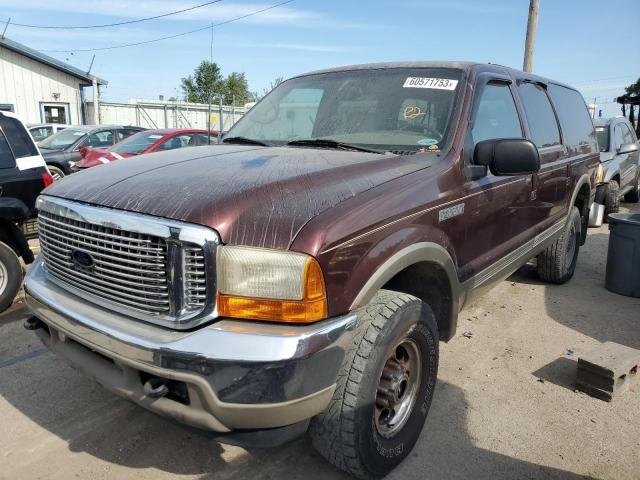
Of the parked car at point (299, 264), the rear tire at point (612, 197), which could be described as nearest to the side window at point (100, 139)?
the parked car at point (299, 264)

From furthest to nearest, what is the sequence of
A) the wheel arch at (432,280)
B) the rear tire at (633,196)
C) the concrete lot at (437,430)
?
the rear tire at (633,196) < the concrete lot at (437,430) < the wheel arch at (432,280)

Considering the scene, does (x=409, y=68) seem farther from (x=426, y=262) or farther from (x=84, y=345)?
(x=84, y=345)

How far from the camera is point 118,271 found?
208 centimetres

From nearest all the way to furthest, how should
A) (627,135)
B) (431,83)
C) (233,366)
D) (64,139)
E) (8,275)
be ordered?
(233,366)
(431,83)
(8,275)
(627,135)
(64,139)

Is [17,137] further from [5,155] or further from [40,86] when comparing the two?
[40,86]

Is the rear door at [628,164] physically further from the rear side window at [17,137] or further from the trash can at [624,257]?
the rear side window at [17,137]

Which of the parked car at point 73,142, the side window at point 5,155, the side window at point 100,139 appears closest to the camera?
the side window at point 5,155

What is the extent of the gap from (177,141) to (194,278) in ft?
27.1

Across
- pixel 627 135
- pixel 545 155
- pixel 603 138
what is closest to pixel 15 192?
pixel 545 155

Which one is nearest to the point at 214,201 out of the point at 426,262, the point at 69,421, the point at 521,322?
the point at 426,262

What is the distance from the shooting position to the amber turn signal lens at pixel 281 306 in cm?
187

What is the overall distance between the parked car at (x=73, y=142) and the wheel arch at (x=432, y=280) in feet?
35.1

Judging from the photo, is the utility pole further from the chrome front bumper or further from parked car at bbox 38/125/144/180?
the chrome front bumper

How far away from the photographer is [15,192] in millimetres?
4539
